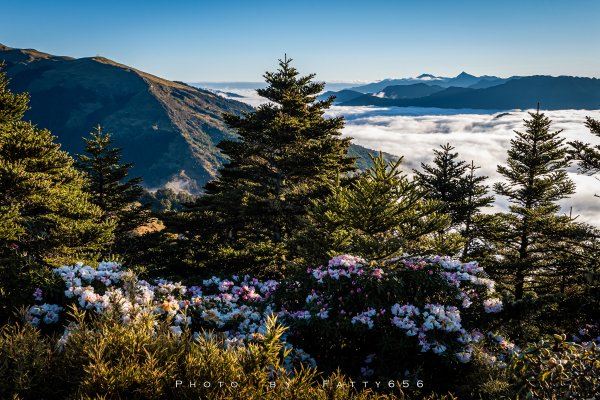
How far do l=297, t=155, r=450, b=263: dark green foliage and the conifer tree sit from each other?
56.9ft

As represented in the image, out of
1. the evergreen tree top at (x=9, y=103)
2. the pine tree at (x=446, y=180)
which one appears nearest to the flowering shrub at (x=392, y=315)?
the evergreen tree top at (x=9, y=103)

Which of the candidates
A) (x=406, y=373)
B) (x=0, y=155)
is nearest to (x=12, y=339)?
(x=406, y=373)

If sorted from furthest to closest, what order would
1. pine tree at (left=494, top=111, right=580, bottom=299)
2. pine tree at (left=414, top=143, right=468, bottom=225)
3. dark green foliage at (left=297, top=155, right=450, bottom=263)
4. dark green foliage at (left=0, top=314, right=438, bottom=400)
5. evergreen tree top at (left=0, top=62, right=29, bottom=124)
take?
pine tree at (left=414, top=143, right=468, bottom=225) → pine tree at (left=494, top=111, right=580, bottom=299) → evergreen tree top at (left=0, top=62, right=29, bottom=124) → dark green foliage at (left=297, top=155, right=450, bottom=263) → dark green foliage at (left=0, top=314, right=438, bottom=400)

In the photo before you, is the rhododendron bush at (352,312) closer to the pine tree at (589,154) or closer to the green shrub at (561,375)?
the green shrub at (561,375)

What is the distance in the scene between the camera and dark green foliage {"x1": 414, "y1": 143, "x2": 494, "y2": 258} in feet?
66.4

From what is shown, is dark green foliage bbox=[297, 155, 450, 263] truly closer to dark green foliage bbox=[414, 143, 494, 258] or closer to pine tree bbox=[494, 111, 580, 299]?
dark green foliage bbox=[414, 143, 494, 258]

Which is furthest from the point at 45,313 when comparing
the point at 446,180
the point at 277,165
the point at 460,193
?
the point at 446,180

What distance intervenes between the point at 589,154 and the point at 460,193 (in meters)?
8.06

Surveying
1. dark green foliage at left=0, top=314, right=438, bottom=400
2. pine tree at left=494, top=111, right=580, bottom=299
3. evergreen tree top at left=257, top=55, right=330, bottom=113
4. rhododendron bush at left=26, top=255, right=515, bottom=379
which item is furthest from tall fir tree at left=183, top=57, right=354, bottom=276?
dark green foliage at left=0, top=314, right=438, bottom=400

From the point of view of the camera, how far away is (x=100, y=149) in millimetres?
24109

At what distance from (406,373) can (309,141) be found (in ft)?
58.8

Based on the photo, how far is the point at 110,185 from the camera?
83.8ft

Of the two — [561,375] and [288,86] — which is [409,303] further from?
[288,86]

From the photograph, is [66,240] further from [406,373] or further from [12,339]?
[406,373]
